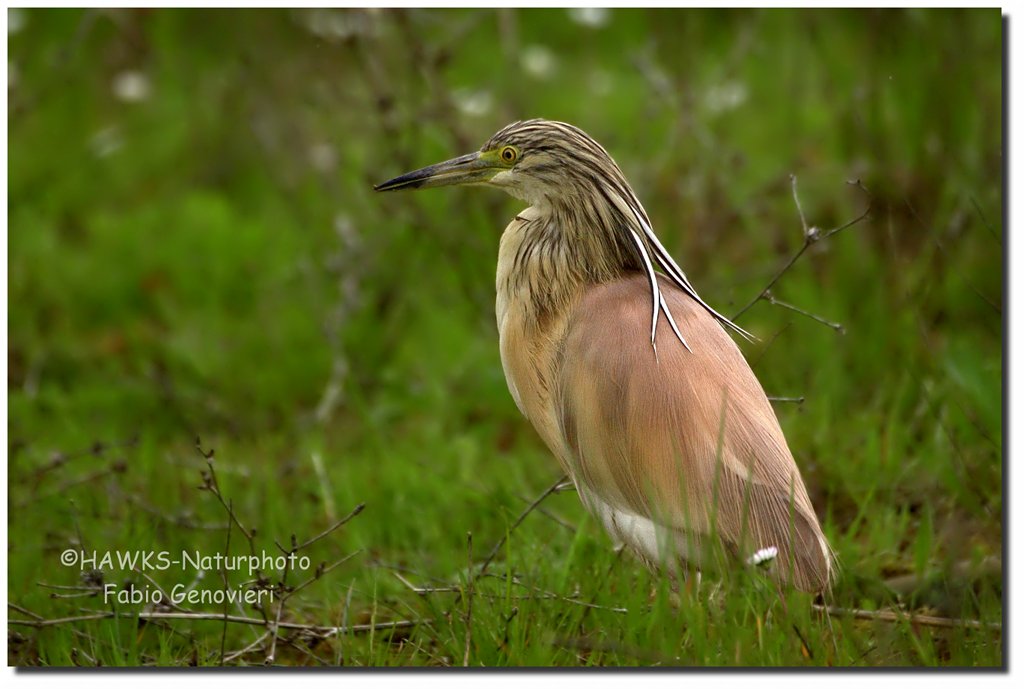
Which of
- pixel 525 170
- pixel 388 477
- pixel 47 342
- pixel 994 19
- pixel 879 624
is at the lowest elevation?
pixel 879 624

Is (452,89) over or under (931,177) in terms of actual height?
over

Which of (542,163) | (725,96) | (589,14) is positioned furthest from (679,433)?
(725,96)

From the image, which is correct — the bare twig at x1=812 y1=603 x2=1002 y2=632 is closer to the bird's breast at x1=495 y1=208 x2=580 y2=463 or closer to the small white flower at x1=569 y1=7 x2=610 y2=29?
the bird's breast at x1=495 y1=208 x2=580 y2=463

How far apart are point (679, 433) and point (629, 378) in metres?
0.15

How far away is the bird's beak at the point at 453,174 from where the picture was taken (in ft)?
9.10

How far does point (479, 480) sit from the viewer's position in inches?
150

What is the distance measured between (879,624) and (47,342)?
133 inches

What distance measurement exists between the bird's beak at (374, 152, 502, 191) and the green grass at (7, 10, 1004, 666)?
804 millimetres

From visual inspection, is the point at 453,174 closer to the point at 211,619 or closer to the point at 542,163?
the point at 542,163

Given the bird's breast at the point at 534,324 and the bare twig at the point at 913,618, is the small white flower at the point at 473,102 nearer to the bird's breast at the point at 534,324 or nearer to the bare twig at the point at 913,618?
the bird's breast at the point at 534,324

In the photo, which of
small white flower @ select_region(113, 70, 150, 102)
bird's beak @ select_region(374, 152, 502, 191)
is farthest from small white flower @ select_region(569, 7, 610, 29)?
small white flower @ select_region(113, 70, 150, 102)

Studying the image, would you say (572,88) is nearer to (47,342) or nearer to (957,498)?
(47,342)

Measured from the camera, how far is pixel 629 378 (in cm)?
262

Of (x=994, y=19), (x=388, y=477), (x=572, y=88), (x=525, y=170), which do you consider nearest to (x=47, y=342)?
(x=388, y=477)
